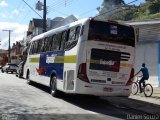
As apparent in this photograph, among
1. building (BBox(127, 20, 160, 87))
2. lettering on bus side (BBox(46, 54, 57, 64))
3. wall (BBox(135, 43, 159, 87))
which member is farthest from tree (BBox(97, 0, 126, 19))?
lettering on bus side (BBox(46, 54, 57, 64))

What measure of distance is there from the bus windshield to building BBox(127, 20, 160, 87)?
9287 millimetres

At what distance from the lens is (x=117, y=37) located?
1597 cm

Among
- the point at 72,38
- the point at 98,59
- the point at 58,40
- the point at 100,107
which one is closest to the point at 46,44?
the point at 58,40

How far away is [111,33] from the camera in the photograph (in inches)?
626

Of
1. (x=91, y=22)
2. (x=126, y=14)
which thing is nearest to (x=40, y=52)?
(x=91, y=22)

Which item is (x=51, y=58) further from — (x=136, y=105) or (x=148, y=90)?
(x=136, y=105)

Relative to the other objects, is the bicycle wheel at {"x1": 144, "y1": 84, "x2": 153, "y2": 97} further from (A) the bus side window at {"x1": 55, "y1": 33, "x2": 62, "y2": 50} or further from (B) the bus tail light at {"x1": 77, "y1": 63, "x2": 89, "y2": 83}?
(B) the bus tail light at {"x1": 77, "y1": 63, "x2": 89, "y2": 83}

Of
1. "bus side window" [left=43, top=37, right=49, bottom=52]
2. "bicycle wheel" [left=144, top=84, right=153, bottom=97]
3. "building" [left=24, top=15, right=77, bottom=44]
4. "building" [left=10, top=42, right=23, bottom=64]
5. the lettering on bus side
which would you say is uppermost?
"building" [left=24, top=15, right=77, bottom=44]

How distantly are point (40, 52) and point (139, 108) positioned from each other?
8689 millimetres

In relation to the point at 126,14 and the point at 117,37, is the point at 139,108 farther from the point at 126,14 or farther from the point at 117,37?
the point at 126,14

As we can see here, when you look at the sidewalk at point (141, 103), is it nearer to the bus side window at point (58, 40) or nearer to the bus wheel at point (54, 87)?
the bus wheel at point (54, 87)

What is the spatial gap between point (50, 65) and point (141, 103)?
5.18 metres

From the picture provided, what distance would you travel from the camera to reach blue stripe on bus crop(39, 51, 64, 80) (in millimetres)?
17858

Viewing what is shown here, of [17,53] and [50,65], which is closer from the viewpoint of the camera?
[50,65]
